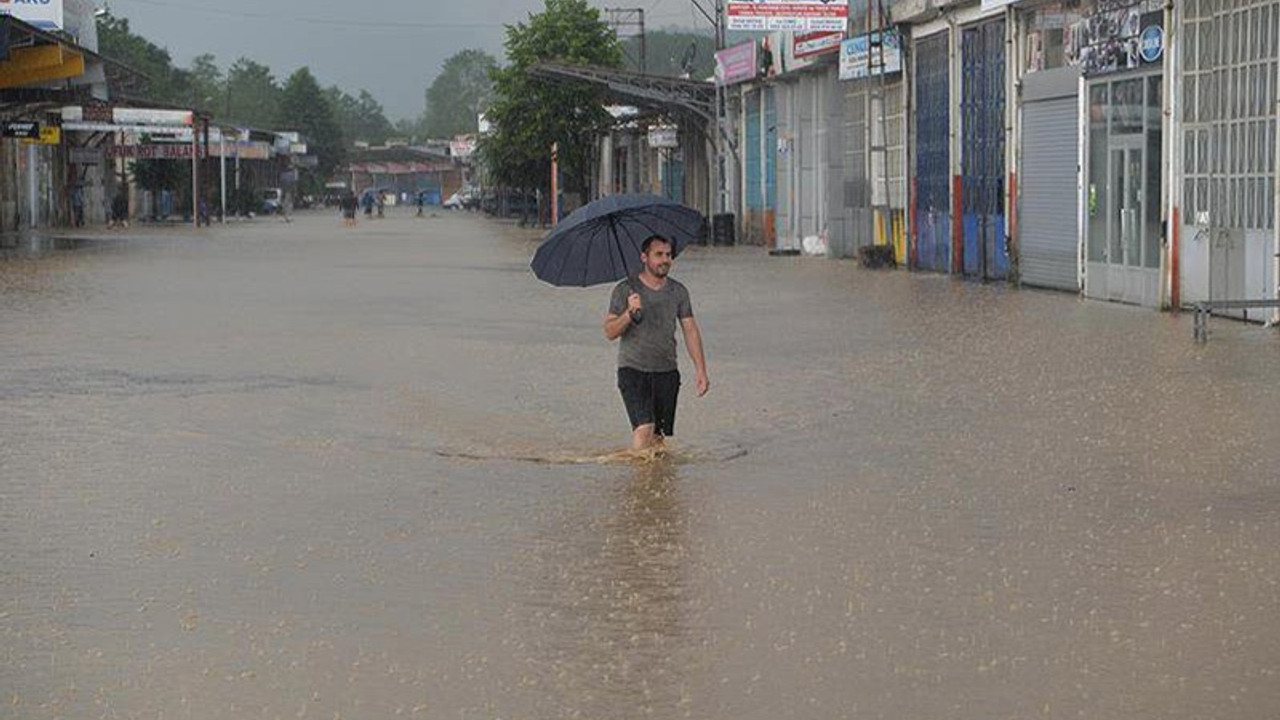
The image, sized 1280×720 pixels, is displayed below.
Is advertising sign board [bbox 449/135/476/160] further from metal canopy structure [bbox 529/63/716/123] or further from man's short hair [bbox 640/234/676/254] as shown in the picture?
man's short hair [bbox 640/234/676/254]

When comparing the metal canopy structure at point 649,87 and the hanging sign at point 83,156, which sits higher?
the metal canopy structure at point 649,87

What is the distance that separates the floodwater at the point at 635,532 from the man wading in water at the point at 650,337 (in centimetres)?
32

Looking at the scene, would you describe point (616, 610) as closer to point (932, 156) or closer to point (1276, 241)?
point (1276, 241)

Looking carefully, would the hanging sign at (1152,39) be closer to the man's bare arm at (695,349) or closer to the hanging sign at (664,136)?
the man's bare arm at (695,349)

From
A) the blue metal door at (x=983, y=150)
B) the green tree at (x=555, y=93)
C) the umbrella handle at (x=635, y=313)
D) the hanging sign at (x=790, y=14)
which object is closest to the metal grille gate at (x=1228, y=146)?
the blue metal door at (x=983, y=150)

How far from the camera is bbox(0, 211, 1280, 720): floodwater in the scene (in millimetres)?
6629

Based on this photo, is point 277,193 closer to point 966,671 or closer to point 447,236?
point 447,236

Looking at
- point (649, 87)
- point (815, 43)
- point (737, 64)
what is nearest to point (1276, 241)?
point (815, 43)

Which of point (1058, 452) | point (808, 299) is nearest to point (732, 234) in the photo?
point (808, 299)

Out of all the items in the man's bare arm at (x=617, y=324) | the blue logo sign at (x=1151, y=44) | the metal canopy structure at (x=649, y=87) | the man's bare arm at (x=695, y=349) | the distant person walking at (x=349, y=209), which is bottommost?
the man's bare arm at (x=695, y=349)

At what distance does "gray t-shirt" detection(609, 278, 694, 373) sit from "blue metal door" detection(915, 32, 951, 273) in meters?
22.9

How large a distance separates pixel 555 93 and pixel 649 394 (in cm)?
5924

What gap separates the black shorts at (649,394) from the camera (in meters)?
11.8

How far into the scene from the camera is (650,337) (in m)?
11.6
